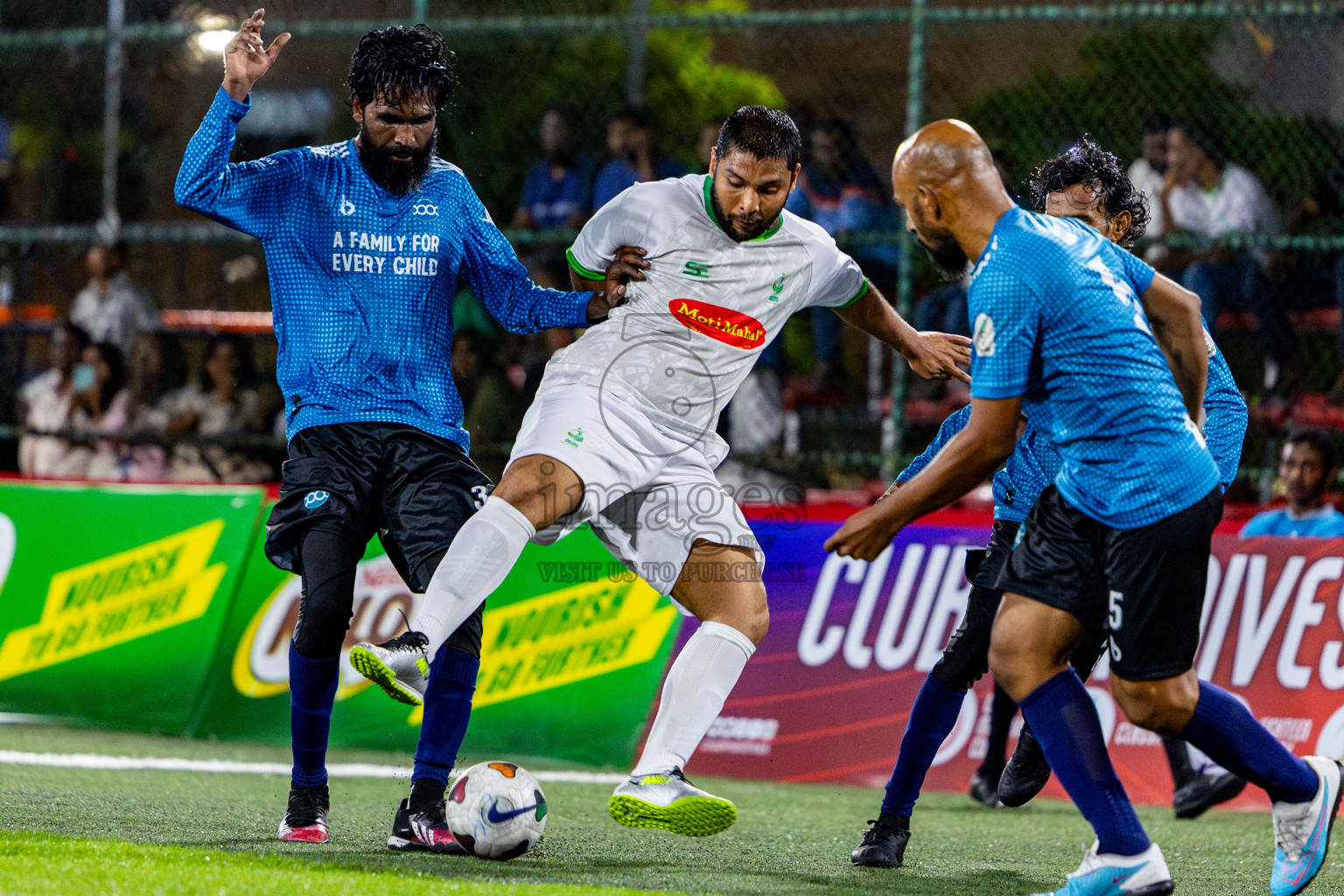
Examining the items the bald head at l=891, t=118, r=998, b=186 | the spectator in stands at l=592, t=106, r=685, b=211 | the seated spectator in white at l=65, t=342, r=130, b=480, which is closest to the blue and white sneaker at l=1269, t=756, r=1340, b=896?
the bald head at l=891, t=118, r=998, b=186

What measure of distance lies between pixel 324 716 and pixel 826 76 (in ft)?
19.4

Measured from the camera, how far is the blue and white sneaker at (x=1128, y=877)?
142 inches

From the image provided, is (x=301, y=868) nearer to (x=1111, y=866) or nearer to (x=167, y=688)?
(x=1111, y=866)

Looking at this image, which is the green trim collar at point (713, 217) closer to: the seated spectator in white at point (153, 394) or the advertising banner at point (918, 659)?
the advertising banner at point (918, 659)

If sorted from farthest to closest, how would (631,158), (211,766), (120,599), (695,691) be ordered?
(631,158)
(120,599)
(211,766)
(695,691)

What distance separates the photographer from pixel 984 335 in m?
3.62

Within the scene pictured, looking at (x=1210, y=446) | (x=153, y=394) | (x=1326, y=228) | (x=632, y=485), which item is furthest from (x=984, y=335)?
(x=153, y=394)

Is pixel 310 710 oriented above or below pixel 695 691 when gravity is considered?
below

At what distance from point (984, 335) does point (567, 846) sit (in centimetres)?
217

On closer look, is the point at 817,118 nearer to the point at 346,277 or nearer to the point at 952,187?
the point at 346,277

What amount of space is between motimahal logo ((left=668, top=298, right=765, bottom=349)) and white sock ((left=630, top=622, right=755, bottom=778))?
915 mm

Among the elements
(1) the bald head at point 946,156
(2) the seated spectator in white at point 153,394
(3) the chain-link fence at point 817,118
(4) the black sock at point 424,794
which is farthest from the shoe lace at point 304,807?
(2) the seated spectator in white at point 153,394

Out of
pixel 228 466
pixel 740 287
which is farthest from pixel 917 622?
pixel 228 466

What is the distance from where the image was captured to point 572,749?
23.2ft
